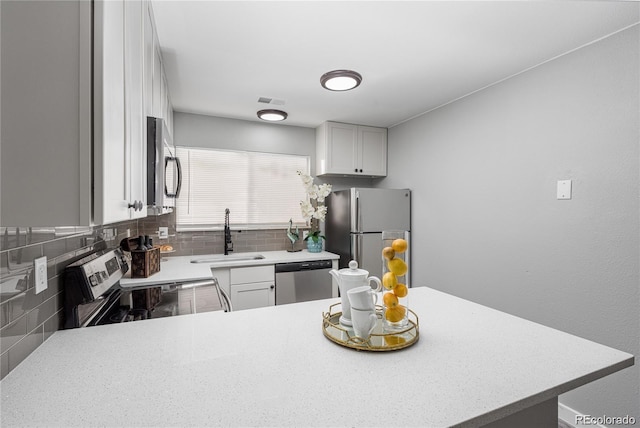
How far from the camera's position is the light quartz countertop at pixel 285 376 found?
671 mm

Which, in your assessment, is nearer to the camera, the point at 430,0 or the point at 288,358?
the point at 288,358

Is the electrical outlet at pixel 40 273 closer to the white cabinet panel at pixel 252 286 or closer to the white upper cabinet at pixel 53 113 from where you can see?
the white upper cabinet at pixel 53 113

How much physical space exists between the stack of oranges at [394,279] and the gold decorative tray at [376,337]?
2.1 inches

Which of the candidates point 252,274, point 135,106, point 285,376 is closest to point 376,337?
point 285,376

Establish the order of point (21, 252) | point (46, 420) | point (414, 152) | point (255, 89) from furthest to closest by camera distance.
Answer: point (414, 152) → point (255, 89) → point (21, 252) → point (46, 420)

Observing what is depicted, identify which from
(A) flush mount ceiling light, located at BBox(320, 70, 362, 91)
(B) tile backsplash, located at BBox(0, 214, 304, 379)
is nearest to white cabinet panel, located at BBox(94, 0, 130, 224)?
(B) tile backsplash, located at BBox(0, 214, 304, 379)

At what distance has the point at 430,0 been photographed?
5.09 feet

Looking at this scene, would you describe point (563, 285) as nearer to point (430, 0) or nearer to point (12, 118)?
point (430, 0)

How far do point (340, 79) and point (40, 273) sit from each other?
81.4 inches

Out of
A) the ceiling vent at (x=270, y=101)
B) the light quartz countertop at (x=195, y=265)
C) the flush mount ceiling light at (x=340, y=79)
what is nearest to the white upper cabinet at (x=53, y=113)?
the light quartz countertop at (x=195, y=265)

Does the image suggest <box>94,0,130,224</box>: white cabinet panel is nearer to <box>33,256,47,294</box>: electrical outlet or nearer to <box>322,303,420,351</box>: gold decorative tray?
<box>33,256,47,294</box>: electrical outlet

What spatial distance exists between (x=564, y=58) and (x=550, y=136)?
0.51 m

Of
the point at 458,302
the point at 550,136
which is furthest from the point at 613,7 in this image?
the point at 458,302

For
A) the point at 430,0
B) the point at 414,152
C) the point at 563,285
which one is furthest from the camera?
the point at 414,152
